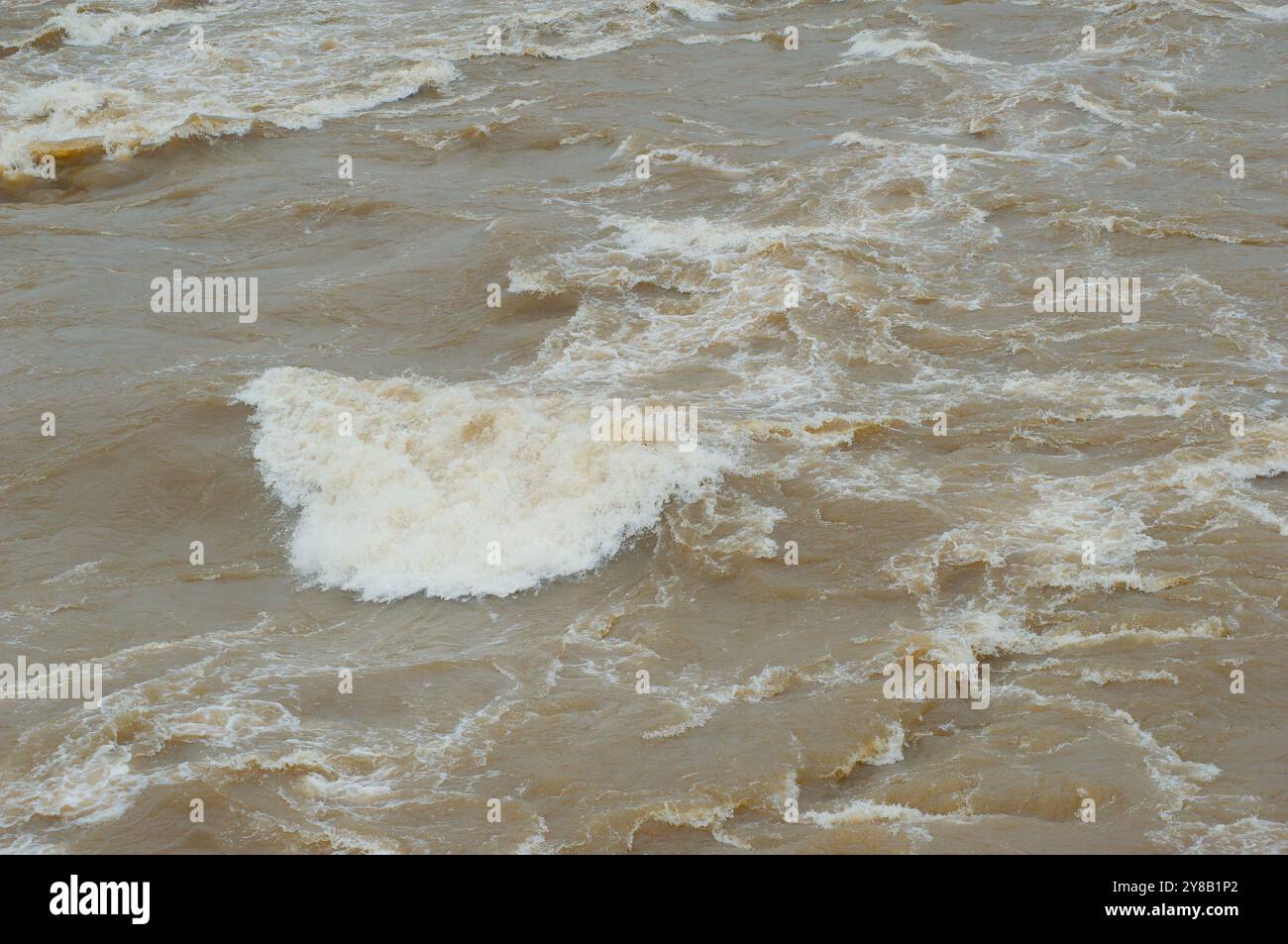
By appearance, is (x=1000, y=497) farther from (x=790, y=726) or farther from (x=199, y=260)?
(x=199, y=260)

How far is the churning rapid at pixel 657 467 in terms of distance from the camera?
298 inches

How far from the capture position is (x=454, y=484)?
10906mm

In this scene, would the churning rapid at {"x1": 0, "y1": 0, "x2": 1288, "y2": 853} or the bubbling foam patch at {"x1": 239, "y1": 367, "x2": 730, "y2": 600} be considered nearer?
the churning rapid at {"x1": 0, "y1": 0, "x2": 1288, "y2": 853}

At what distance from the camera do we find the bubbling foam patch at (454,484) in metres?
10.2

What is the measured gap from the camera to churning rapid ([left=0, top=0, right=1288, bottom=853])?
298 inches

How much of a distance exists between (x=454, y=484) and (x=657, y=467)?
5.49 feet

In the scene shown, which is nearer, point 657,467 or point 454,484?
point 657,467

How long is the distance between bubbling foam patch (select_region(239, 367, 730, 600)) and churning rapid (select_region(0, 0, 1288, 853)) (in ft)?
0.14

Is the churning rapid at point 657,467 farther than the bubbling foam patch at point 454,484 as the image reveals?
No

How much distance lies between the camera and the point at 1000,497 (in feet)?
33.0

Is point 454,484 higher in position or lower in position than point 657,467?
lower

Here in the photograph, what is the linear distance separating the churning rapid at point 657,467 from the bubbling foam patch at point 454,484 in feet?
0.14

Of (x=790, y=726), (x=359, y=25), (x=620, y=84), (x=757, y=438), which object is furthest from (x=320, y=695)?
(x=359, y=25)

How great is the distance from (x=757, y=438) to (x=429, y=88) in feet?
40.3
